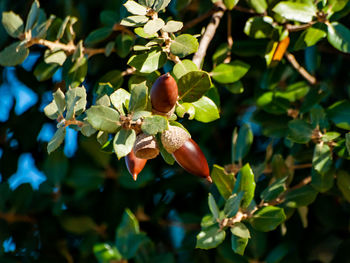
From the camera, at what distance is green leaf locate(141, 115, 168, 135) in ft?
3.11

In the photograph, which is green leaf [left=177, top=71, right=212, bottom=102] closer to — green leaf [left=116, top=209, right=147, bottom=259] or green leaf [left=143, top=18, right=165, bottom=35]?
green leaf [left=143, top=18, right=165, bottom=35]

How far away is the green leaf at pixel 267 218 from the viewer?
49.3 inches

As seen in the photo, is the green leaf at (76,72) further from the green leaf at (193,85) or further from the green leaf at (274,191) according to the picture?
the green leaf at (274,191)

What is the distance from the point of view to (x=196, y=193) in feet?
6.34

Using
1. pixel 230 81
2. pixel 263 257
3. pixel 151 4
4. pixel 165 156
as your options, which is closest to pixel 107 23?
pixel 230 81

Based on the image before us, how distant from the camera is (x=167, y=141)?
1.02 metres

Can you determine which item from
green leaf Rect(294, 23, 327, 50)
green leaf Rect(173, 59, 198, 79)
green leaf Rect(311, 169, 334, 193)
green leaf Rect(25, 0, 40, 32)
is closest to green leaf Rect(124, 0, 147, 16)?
green leaf Rect(173, 59, 198, 79)

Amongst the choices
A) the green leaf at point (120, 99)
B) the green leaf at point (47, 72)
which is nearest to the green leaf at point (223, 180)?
the green leaf at point (120, 99)

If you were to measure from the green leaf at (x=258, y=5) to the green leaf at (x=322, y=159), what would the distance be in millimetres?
374

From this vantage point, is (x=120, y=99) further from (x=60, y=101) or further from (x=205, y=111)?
(x=205, y=111)

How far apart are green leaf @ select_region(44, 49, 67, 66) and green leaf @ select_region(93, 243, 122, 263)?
1.96ft

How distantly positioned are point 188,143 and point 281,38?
507mm

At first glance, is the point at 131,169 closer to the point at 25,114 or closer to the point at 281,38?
the point at 281,38

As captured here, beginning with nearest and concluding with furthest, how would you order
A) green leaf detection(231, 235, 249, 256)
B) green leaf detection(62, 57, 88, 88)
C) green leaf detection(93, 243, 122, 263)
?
green leaf detection(231, 235, 249, 256) → green leaf detection(62, 57, 88, 88) → green leaf detection(93, 243, 122, 263)
